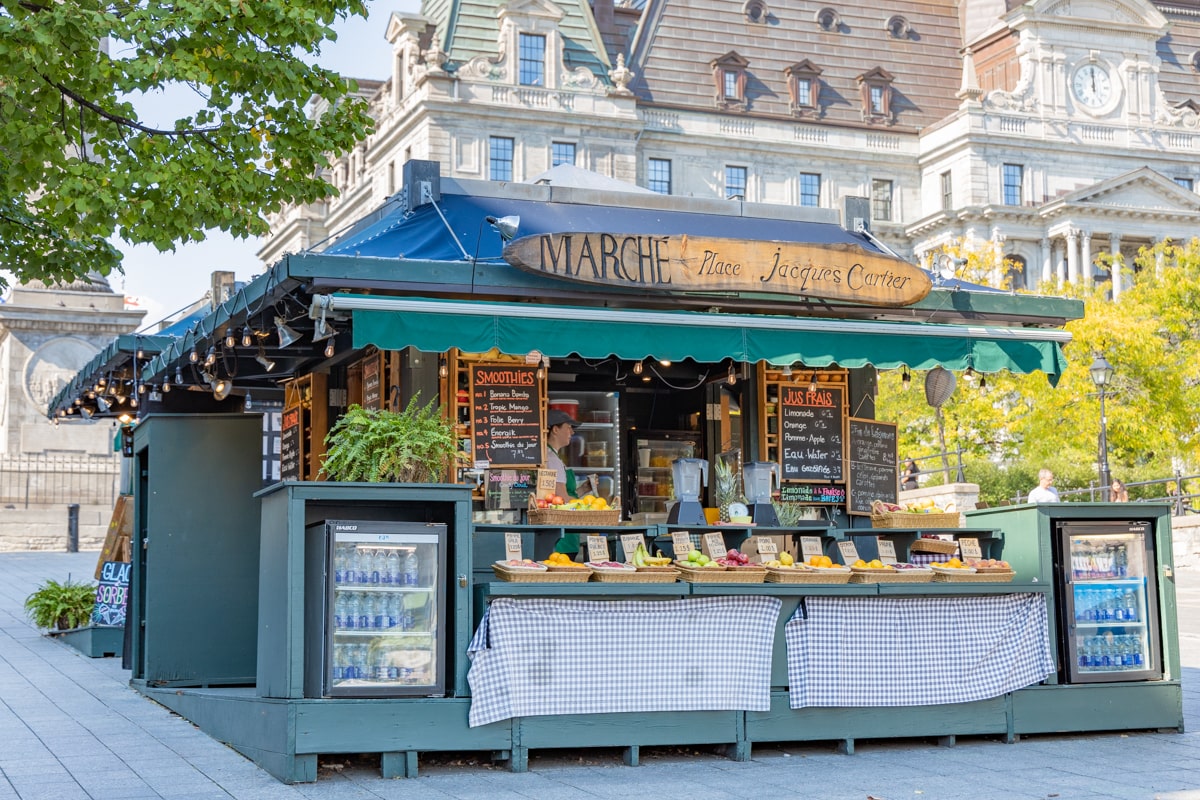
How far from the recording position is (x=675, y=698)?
32.9ft

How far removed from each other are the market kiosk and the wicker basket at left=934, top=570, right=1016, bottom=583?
10 centimetres

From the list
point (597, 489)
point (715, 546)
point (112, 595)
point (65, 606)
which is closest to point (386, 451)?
point (715, 546)

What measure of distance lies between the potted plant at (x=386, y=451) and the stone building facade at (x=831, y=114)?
50771 mm

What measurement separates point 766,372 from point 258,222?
504cm

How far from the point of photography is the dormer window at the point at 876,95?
2788 inches

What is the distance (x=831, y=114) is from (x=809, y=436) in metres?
57.9

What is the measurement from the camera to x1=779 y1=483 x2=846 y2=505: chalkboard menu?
1441 centimetres

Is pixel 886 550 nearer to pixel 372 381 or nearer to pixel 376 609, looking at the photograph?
pixel 376 609

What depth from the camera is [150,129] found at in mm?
12578

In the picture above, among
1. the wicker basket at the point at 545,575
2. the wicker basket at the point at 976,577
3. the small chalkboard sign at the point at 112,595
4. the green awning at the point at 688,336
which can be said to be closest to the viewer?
the wicker basket at the point at 545,575

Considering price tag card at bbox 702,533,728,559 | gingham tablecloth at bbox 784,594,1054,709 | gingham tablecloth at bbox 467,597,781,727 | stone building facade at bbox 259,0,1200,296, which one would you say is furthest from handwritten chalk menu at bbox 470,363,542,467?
stone building facade at bbox 259,0,1200,296

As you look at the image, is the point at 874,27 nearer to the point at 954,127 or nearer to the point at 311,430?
the point at 954,127

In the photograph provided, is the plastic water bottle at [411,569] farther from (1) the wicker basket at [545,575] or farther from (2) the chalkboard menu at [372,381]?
(2) the chalkboard menu at [372,381]

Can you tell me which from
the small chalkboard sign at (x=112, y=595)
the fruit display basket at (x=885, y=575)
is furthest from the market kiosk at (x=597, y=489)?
the small chalkboard sign at (x=112, y=595)
